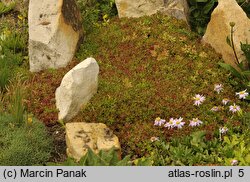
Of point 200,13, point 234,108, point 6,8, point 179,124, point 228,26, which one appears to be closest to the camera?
point 179,124

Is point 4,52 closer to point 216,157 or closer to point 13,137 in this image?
point 13,137

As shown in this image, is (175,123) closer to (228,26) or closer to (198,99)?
(198,99)

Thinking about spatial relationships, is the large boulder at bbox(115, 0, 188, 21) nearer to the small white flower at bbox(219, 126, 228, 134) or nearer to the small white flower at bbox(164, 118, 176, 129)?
the small white flower at bbox(164, 118, 176, 129)

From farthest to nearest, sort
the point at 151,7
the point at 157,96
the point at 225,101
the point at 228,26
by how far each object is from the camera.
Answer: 1. the point at 151,7
2. the point at 228,26
3. the point at 157,96
4. the point at 225,101

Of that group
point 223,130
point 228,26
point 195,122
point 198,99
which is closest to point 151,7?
point 228,26

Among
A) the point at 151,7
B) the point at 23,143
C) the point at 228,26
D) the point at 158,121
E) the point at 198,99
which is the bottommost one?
the point at 23,143
